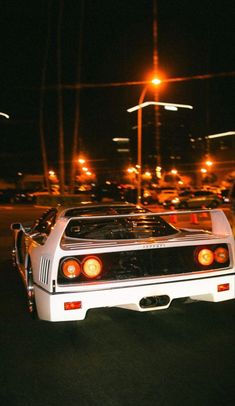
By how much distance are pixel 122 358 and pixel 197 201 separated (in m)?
22.8

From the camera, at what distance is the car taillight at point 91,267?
433 centimetres

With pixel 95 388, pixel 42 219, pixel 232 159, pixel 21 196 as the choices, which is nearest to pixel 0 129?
pixel 21 196

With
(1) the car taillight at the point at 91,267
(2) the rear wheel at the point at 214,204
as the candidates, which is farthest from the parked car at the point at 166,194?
(1) the car taillight at the point at 91,267

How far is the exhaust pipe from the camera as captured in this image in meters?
4.37

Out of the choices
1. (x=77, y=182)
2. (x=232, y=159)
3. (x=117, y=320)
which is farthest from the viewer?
(x=77, y=182)

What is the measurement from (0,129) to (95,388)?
56.2 meters

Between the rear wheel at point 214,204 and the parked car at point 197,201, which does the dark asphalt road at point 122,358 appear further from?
the rear wheel at point 214,204

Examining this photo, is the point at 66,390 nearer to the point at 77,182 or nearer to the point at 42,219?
the point at 42,219

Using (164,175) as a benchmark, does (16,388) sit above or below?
Answer: below

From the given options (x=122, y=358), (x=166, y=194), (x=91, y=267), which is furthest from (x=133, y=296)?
(x=166, y=194)

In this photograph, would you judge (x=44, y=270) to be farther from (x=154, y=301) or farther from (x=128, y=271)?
(x=154, y=301)

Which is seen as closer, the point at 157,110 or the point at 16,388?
the point at 16,388

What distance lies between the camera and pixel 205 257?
4707 millimetres

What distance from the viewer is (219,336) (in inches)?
175
